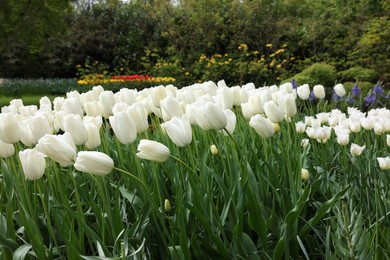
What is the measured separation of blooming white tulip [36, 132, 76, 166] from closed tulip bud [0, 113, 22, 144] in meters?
0.22

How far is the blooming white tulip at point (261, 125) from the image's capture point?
5.22 ft

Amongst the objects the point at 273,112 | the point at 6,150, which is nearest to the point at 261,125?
the point at 273,112

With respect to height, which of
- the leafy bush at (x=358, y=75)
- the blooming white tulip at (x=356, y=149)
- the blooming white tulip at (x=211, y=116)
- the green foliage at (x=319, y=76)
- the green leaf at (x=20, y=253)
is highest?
the blooming white tulip at (x=211, y=116)

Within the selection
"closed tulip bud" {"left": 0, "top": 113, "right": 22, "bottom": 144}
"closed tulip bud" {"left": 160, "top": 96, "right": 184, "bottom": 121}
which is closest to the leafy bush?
"closed tulip bud" {"left": 160, "top": 96, "right": 184, "bottom": 121}

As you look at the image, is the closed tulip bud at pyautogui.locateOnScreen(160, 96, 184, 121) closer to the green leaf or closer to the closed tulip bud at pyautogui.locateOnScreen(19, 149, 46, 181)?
the closed tulip bud at pyautogui.locateOnScreen(19, 149, 46, 181)

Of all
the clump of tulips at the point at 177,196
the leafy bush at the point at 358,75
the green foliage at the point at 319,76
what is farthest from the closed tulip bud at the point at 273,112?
the leafy bush at the point at 358,75

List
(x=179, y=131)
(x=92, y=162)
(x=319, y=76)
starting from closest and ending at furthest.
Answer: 1. (x=92, y=162)
2. (x=179, y=131)
3. (x=319, y=76)

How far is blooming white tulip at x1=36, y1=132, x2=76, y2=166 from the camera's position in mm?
1246

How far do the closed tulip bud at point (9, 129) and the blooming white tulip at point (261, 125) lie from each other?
0.73 m

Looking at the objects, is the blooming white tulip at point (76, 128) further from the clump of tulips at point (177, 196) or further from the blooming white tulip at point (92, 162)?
the blooming white tulip at point (92, 162)

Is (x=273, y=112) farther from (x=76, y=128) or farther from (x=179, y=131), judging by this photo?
(x=76, y=128)

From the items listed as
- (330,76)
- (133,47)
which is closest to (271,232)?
(330,76)

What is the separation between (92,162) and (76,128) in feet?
0.93

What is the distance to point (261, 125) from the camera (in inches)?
63.2
